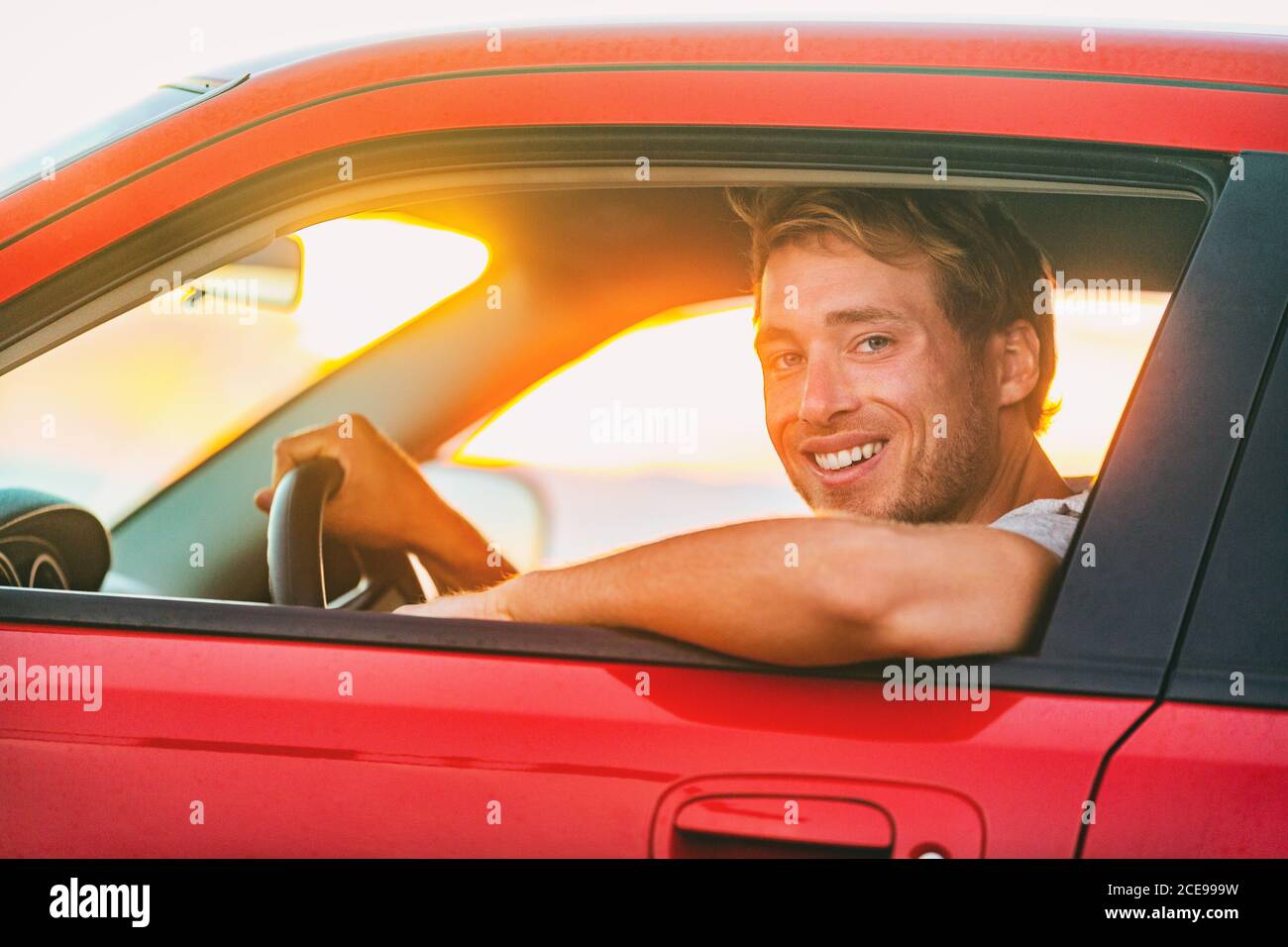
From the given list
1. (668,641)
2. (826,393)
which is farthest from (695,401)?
(668,641)

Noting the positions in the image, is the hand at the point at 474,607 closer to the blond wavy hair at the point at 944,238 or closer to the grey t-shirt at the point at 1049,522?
the grey t-shirt at the point at 1049,522

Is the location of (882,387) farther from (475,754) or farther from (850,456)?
(475,754)

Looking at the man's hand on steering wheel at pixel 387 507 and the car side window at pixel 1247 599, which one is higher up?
the man's hand on steering wheel at pixel 387 507

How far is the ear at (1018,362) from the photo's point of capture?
217cm

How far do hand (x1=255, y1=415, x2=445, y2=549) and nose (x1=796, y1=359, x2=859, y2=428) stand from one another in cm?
82

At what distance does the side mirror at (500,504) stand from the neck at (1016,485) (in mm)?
1161

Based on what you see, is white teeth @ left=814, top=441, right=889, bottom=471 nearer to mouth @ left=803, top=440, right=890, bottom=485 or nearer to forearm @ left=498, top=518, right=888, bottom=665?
mouth @ left=803, top=440, right=890, bottom=485

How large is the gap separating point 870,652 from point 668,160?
22.9 inches

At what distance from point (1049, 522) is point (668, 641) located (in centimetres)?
53

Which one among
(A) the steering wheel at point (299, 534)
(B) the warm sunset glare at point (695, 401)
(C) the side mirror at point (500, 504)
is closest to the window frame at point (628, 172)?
(A) the steering wheel at point (299, 534)

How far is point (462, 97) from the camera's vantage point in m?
1.39

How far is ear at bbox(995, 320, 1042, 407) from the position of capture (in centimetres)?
217

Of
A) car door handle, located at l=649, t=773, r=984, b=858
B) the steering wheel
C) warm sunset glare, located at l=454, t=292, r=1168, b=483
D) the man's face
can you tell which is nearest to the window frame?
car door handle, located at l=649, t=773, r=984, b=858

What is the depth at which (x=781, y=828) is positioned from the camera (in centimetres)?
118
